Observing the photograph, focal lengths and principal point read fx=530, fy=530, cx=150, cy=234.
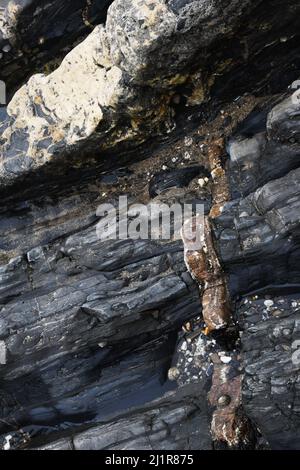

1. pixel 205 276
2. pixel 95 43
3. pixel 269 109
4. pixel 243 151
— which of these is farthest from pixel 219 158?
pixel 95 43

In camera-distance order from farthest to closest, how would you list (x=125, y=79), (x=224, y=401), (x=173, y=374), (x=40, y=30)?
(x=40, y=30) → (x=173, y=374) → (x=125, y=79) → (x=224, y=401)

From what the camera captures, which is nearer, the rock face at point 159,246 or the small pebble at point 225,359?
the rock face at point 159,246

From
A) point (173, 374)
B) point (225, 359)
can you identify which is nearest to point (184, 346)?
point (173, 374)

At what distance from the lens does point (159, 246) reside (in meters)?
7.83

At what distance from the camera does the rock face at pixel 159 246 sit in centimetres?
697

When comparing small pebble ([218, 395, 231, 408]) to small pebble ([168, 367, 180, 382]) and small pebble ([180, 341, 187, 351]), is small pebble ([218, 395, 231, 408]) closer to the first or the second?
small pebble ([168, 367, 180, 382])

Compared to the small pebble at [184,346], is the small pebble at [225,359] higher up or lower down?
lower down

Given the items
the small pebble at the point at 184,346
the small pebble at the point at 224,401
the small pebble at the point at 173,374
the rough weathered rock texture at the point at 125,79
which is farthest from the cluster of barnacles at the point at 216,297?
the rough weathered rock texture at the point at 125,79

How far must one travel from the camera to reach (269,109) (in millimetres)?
7922

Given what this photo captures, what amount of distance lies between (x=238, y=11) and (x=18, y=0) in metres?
3.84

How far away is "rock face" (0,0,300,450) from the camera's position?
6.97 metres

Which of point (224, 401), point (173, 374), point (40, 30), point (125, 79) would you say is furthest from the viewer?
point (40, 30)

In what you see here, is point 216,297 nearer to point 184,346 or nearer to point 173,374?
point 184,346

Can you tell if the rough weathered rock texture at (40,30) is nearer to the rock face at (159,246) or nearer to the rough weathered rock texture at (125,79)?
the rock face at (159,246)
